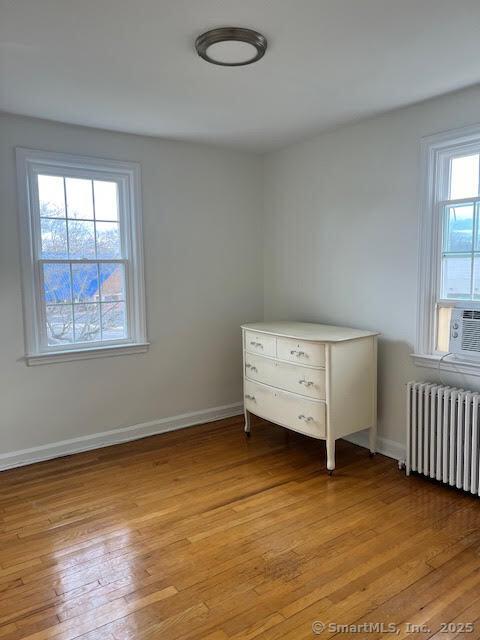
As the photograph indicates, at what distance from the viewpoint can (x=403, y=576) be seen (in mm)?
2129

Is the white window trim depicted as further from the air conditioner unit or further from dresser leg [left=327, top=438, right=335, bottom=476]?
dresser leg [left=327, top=438, right=335, bottom=476]

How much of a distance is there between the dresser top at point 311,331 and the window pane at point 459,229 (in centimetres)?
79

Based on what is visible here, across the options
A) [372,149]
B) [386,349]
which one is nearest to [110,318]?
[386,349]

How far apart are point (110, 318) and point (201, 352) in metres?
0.91

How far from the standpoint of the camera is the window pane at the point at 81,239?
3549 millimetres

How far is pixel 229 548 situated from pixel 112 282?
227 centimetres

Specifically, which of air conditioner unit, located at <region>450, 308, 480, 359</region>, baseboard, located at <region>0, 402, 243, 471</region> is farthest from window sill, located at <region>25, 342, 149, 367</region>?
air conditioner unit, located at <region>450, 308, 480, 359</region>

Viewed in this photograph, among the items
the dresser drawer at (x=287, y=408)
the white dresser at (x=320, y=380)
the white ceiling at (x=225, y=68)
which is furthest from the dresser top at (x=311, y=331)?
the white ceiling at (x=225, y=68)

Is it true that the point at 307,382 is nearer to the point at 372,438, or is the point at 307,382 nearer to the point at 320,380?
the point at 320,380

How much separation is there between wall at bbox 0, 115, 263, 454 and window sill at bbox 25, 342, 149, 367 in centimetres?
5

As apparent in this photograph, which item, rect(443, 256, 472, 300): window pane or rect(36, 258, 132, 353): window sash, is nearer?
rect(443, 256, 472, 300): window pane

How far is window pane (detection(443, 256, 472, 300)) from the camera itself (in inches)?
117

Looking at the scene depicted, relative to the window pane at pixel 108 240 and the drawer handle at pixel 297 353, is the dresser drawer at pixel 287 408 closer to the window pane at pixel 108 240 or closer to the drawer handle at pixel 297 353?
the drawer handle at pixel 297 353

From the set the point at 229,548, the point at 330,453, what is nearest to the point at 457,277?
the point at 330,453
